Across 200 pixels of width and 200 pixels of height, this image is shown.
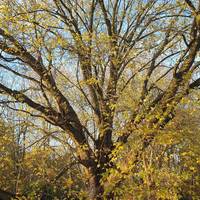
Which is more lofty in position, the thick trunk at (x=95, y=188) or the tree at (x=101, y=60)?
the tree at (x=101, y=60)

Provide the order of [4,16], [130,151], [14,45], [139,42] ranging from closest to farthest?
[130,151], [4,16], [14,45], [139,42]

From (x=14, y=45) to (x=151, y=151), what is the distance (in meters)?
3.75

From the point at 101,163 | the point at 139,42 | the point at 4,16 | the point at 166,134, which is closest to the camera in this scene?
the point at 166,134

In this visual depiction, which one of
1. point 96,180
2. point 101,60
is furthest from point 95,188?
point 101,60

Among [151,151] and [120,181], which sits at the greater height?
[151,151]

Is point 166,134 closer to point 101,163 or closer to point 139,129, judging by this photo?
point 139,129

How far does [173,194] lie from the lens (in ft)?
20.0

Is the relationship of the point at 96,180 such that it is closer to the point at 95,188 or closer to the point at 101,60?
A: the point at 95,188

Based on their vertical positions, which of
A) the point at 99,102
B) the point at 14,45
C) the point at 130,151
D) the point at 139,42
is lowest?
the point at 130,151

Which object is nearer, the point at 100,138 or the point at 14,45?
the point at 14,45

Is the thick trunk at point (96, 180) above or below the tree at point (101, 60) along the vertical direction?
below

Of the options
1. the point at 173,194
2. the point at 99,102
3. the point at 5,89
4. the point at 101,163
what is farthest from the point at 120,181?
the point at 5,89

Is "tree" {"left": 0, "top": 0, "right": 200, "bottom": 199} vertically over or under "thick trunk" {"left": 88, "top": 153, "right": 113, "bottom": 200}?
over

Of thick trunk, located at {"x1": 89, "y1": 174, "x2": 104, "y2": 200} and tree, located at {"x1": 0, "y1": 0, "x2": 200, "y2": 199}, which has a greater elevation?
tree, located at {"x1": 0, "y1": 0, "x2": 200, "y2": 199}
